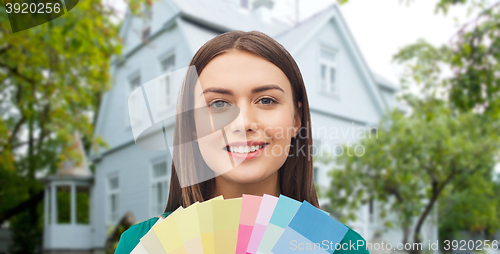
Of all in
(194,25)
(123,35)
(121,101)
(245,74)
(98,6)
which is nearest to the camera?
(245,74)

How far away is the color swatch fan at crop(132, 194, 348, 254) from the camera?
2.00 feet

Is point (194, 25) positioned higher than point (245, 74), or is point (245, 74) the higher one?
point (194, 25)

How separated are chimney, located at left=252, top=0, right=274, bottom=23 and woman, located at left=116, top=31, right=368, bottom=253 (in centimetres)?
135

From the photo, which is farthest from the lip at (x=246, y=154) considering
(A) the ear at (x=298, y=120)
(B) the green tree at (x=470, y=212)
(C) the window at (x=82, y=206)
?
(C) the window at (x=82, y=206)

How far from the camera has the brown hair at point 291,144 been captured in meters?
0.83

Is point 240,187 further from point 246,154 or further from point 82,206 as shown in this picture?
point 82,206

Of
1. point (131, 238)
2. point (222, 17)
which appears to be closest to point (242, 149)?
point (131, 238)

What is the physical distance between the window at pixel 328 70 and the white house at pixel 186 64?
12 mm

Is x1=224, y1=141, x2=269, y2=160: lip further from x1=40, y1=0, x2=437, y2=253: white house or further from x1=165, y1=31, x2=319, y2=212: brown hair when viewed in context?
x1=40, y1=0, x2=437, y2=253: white house

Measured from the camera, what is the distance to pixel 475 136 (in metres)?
8.80

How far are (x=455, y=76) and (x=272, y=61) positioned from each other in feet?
12.9

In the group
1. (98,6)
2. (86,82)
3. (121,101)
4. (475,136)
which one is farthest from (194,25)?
(475,136)

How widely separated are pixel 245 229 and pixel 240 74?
0.30m

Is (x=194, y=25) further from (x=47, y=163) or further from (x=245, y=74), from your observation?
(x=47, y=163)
